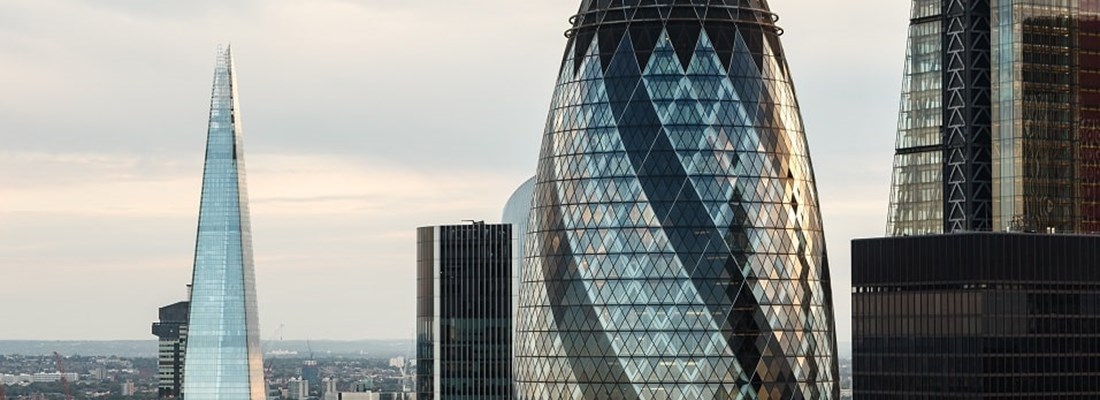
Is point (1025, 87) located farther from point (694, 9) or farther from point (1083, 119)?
point (694, 9)

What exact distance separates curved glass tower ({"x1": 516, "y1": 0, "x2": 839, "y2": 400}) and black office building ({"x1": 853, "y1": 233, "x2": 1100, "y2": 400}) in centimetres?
2965

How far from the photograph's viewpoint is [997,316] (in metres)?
176

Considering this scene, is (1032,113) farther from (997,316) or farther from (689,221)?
(689,221)

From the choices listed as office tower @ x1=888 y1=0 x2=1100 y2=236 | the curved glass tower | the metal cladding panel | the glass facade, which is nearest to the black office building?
the metal cladding panel

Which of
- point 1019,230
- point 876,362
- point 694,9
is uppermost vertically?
point 694,9

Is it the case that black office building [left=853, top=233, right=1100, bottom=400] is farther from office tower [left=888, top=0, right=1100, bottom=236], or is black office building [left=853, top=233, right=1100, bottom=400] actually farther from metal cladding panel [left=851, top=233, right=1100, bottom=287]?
office tower [left=888, top=0, right=1100, bottom=236]

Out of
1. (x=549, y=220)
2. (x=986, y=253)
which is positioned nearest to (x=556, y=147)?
(x=549, y=220)

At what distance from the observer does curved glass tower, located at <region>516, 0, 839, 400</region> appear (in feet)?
481

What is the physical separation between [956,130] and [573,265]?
62365 millimetres

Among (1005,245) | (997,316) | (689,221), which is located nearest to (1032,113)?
(1005,245)

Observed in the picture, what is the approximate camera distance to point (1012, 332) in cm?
17662

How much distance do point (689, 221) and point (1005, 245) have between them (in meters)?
40.5

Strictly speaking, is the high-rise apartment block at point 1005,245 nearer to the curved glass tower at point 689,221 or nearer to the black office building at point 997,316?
the black office building at point 997,316

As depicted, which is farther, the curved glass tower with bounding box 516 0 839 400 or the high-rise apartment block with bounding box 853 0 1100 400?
the high-rise apartment block with bounding box 853 0 1100 400
